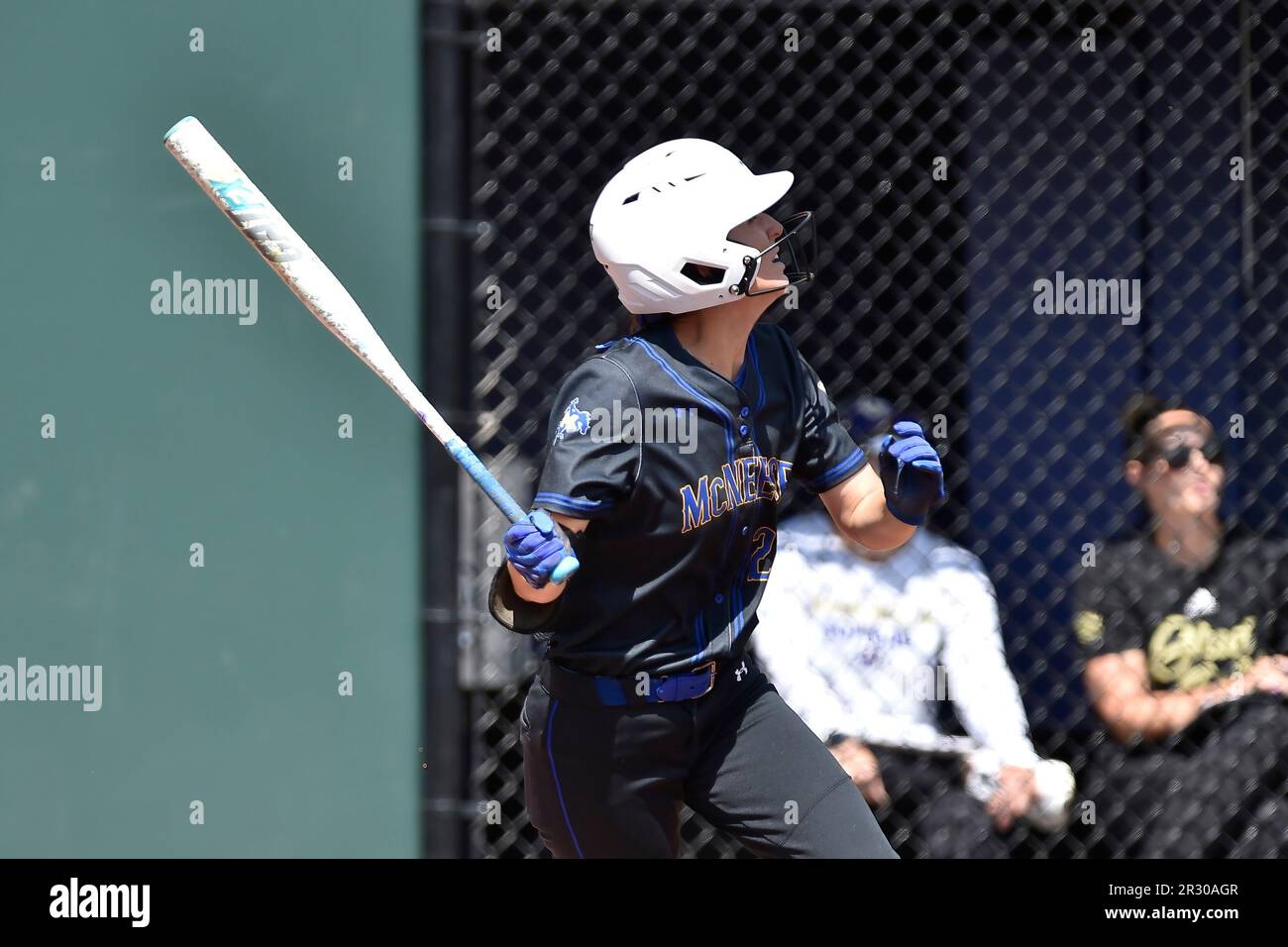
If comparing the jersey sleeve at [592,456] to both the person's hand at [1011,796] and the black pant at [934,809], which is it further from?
the person's hand at [1011,796]

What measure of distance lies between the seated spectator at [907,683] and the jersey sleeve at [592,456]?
49.2 inches

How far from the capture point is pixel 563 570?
2.52 metres

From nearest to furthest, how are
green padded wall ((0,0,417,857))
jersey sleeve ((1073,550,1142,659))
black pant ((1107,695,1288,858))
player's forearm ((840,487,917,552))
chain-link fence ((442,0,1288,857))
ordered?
player's forearm ((840,487,917,552)) → green padded wall ((0,0,417,857)) → black pant ((1107,695,1288,858)) → jersey sleeve ((1073,550,1142,659)) → chain-link fence ((442,0,1288,857))

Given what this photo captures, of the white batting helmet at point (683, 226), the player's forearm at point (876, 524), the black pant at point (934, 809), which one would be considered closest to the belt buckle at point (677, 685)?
the player's forearm at point (876, 524)

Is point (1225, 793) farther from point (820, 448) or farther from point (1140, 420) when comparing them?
point (820, 448)

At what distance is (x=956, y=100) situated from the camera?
170 inches

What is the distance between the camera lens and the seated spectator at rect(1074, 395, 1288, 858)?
372cm

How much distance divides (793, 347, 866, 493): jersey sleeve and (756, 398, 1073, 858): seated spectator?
860 millimetres

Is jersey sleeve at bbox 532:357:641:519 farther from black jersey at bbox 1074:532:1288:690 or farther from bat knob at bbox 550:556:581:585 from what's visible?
black jersey at bbox 1074:532:1288:690

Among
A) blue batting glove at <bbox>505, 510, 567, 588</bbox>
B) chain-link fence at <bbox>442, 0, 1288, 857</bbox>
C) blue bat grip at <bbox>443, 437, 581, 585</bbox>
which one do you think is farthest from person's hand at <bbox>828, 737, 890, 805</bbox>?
blue batting glove at <bbox>505, 510, 567, 588</bbox>

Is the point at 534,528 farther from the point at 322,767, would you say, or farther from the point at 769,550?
the point at 322,767

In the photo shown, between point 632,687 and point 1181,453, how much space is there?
1802 mm

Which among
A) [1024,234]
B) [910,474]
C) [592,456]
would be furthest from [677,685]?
[1024,234]
